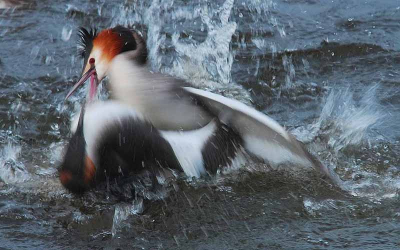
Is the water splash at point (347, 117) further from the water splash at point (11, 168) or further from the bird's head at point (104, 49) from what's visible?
the water splash at point (11, 168)

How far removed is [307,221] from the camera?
14.2ft

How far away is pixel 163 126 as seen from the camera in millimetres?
4512

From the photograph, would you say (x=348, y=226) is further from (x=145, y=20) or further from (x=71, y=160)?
(x=145, y=20)

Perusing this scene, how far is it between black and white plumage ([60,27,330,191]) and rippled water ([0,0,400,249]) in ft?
0.59

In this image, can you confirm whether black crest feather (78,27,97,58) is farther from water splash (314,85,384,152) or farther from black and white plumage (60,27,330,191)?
water splash (314,85,384,152)

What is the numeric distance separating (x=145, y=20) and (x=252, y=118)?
3265 mm

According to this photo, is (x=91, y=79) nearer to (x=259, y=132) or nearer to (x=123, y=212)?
(x=123, y=212)

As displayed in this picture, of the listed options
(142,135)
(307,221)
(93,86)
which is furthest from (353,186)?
(93,86)

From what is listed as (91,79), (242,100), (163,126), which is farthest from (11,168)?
(242,100)

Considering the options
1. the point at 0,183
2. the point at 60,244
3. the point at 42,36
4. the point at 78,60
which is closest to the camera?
the point at 60,244

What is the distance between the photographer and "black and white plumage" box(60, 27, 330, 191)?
174 inches

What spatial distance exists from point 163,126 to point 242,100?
1550mm

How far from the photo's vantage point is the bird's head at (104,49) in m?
4.63

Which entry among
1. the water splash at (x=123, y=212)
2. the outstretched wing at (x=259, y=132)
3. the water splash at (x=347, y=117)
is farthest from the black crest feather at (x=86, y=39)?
the water splash at (x=347, y=117)
